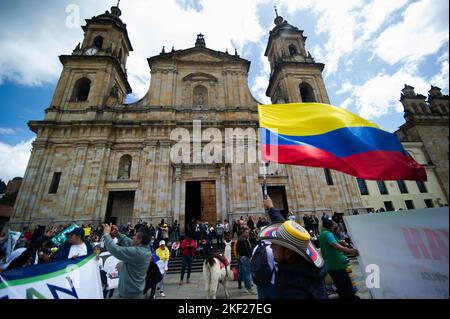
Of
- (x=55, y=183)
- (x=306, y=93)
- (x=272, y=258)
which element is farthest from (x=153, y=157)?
(x=306, y=93)

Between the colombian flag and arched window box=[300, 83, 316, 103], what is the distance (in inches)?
736

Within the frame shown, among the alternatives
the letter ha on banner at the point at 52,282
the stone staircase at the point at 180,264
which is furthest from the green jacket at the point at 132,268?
the stone staircase at the point at 180,264

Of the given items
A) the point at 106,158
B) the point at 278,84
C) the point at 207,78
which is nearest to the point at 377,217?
the point at 106,158

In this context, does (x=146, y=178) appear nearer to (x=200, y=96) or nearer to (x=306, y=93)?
(x=200, y=96)

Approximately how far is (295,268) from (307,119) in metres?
2.48

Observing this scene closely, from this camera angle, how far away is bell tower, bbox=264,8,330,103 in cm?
1972

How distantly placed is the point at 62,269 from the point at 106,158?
14679mm

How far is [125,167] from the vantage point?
1572 centimetres

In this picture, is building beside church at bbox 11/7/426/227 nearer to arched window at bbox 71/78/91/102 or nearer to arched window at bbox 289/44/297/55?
arched window at bbox 71/78/91/102

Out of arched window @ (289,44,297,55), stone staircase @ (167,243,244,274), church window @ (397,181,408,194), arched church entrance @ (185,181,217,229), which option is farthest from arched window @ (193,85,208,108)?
church window @ (397,181,408,194)

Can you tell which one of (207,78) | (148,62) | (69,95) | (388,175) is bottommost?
(388,175)

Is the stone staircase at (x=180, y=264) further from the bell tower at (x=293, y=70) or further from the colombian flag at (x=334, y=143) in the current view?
the bell tower at (x=293, y=70)
